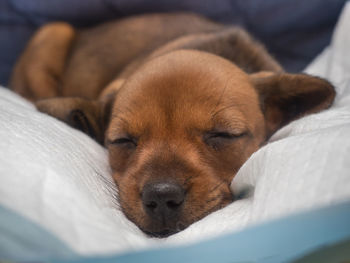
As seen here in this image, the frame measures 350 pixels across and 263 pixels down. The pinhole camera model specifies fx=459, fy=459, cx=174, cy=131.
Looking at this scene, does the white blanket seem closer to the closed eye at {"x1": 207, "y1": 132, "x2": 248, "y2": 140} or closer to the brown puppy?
the brown puppy

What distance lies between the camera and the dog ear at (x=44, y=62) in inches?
174

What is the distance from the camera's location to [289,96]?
288cm

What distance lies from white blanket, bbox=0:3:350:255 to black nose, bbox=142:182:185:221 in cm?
13

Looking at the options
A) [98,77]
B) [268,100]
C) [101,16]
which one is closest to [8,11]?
A: [101,16]

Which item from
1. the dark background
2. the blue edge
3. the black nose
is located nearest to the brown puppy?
the black nose

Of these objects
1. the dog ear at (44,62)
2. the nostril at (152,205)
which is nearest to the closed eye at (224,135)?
the nostril at (152,205)

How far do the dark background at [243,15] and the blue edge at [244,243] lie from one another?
10.4 ft

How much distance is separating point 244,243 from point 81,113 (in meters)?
1.87

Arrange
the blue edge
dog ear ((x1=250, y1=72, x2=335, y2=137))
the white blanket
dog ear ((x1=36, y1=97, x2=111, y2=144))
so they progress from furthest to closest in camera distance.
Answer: dog ear ((x1=36, y1=97, x2=111, y2=144)) < dog ear ((x1=250, y1=72, x2=335, y2=137)) < the white blanket < the blue edge

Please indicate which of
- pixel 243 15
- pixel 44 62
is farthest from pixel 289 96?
pixel 44 62

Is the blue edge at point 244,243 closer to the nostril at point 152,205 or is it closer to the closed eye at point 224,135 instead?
the nostril at point 152,205

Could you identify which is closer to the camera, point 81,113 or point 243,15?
point 81,113

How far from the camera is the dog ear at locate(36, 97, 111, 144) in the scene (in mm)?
2926

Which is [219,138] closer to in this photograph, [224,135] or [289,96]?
[224,135]
